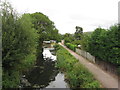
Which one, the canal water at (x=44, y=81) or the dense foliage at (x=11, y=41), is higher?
the dense foliage at (x=11, y=41)

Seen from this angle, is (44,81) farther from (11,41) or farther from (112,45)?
(112,45)

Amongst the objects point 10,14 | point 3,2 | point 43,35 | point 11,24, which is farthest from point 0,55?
point 43,35

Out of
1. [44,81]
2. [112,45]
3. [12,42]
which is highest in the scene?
[12,42]

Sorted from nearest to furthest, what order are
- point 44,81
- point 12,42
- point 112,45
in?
1. point 12,42
2. point 112,45
3. point 44,81

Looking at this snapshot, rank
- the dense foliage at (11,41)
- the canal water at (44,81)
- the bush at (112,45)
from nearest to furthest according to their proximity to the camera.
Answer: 1. the dense foliage at (11,41)
2. the bush at (112,45)
3. the canal water at (44,81)

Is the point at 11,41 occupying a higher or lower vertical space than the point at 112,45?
higher

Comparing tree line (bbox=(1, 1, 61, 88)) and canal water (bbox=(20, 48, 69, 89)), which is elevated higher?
tree line (bbox=(1, 1, 61, 88))

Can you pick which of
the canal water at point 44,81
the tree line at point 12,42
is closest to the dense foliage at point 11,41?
the tree line at point 12,42

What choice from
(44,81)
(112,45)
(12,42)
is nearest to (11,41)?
(12,42)

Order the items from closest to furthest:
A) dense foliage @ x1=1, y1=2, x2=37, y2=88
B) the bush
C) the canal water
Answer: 1. dense foliage @ x1=1, y1=2, x2=37, y2=88
2. the bush
3. the canal water

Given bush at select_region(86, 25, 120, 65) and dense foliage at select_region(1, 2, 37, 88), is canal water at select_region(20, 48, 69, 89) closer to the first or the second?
dense foliage at select_region(1, 2, 37, 88)

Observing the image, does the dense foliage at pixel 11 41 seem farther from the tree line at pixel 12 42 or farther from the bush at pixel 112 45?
the bush at pixel 112 45

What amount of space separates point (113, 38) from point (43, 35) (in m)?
25.1

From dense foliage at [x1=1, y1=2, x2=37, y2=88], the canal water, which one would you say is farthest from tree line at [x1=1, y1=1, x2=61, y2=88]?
the canal water
